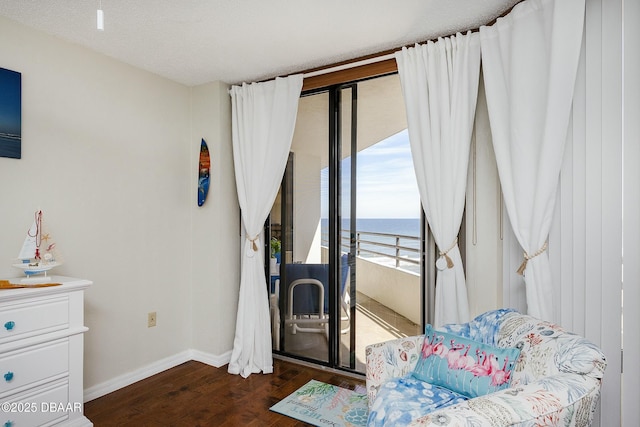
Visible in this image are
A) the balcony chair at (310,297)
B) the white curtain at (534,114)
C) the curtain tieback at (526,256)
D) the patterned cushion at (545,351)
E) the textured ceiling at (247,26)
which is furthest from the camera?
the balcony chair at (310,297)

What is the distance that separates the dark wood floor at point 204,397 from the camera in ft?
7.91

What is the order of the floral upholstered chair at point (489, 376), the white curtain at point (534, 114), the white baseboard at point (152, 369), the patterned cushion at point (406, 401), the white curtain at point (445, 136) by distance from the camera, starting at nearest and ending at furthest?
the floral upholstered chair at point (489, 376) → the patterned cushion at point (406, 401) → the white curtain at point (534, 114) → the white curtain at point (445, 136) → the white baseboard at point (152, 369)

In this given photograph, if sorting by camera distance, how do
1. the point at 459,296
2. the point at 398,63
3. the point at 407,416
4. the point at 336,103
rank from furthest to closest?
1. the point at 336,103
2. the point at 398,63
3. the point at 459,296
4. the point at 407,416

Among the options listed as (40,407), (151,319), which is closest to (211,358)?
(151,319)

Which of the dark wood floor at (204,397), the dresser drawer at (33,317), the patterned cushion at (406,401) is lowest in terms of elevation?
the dark wood floor at (204,397)

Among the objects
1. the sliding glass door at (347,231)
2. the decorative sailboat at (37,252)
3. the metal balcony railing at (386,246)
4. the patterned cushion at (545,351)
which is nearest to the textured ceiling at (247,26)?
the sliding glass door at (347,231)

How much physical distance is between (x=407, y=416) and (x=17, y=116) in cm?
277

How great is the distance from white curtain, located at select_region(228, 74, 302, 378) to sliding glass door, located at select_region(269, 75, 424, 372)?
0.68 feet

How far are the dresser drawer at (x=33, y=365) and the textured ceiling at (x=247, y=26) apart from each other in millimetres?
1955

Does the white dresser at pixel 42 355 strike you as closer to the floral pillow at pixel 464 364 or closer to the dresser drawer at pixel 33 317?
the dresser drawer at pixel 33 317

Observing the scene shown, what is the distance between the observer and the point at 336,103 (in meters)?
3.08

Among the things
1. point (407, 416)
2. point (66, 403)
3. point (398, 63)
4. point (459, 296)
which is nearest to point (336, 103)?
point (398, 63)

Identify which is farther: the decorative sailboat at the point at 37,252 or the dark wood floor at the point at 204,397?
the dark wood floor at the point at 204,397

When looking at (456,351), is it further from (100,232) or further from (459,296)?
(100,232)
